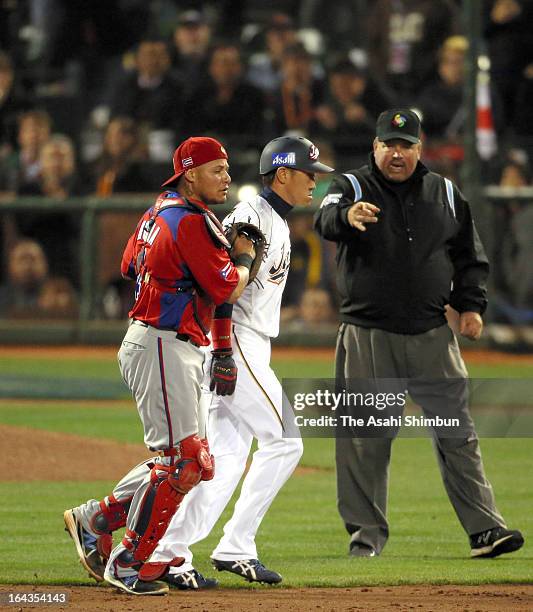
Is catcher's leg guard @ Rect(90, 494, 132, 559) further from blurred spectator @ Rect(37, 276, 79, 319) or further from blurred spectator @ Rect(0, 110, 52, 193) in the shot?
blurred spectator @ Rect(0, 110, 52, 193)

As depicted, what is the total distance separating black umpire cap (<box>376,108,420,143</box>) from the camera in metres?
6.65

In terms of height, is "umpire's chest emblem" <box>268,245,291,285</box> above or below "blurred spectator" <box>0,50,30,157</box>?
below

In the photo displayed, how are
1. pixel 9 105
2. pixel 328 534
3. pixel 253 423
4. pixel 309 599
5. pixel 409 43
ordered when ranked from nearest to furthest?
1. pixel 309 599
2. pixel 253 423
3. pixel 328 534
4. pixel 409 43
5. pixel 9 105

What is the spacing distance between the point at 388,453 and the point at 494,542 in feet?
2.19

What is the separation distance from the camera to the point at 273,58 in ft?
57.0

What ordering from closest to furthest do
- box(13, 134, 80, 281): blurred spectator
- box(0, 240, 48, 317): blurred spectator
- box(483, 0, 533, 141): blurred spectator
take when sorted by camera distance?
1. box(0, 240, 48, 317): blurred spectator
2. box(13, 134, 80, 281): blurred spectator
3. box(483, 0, 533, 141): blurred spectator

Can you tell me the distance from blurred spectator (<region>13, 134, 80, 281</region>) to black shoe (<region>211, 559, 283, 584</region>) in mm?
10601

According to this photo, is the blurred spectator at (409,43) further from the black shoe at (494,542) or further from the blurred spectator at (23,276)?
the black shoe at (494,542)

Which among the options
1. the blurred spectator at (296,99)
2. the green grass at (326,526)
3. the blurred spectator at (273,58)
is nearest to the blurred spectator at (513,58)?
the blurred spectator at (296,99)

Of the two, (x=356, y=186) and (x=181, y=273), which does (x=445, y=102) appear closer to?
(x=356, y=186)

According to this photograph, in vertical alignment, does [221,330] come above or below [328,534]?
above

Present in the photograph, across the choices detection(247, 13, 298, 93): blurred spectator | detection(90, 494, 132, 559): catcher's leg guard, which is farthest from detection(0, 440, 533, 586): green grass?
detection(247, 13, 298, 93): blurred spectator

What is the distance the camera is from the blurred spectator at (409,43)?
1731 centimetres

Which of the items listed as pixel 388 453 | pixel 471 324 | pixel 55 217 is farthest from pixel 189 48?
pixel 388 453
